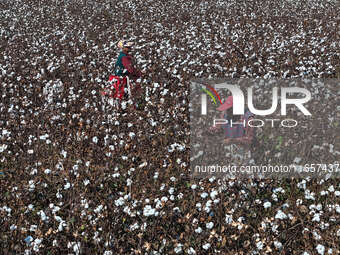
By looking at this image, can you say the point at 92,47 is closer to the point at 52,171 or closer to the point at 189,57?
the point at 189,57

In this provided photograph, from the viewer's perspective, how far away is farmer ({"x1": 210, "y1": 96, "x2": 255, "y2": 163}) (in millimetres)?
6461

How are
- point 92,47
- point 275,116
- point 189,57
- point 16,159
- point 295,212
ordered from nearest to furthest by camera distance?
point 295,212 → point 16,159 → point 275,116 → point 189,57 → point 92,47

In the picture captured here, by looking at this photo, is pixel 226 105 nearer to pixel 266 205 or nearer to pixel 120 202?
pixel 266 205

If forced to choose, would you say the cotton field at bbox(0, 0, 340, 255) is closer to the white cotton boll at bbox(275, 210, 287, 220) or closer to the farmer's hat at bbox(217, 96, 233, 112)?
the white cotton boll at bbox(275, 210, 287, 220)

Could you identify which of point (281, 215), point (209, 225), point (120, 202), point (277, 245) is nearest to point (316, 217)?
point (281, 215)

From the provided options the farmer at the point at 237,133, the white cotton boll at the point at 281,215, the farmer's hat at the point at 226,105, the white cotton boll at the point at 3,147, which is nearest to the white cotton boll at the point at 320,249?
the white cotton boll at the point at 281,215

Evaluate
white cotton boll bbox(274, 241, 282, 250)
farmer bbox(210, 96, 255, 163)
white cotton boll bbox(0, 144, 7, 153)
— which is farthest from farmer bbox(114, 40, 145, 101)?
white cotton boll bbox(274, 241, 282, 250)

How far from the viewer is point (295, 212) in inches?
195

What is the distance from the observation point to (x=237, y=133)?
7.04 meters

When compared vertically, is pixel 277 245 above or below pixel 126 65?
below

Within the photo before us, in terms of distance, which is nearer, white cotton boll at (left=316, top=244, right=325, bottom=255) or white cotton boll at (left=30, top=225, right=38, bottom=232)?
white cotton boll at (left=316, top=244, right=325, bottom=255)

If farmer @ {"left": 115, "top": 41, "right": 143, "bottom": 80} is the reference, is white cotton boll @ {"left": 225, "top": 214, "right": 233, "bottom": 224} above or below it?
below

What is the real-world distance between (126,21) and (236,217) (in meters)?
12.0

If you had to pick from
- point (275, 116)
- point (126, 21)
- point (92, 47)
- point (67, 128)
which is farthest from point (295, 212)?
point (126, 21)
